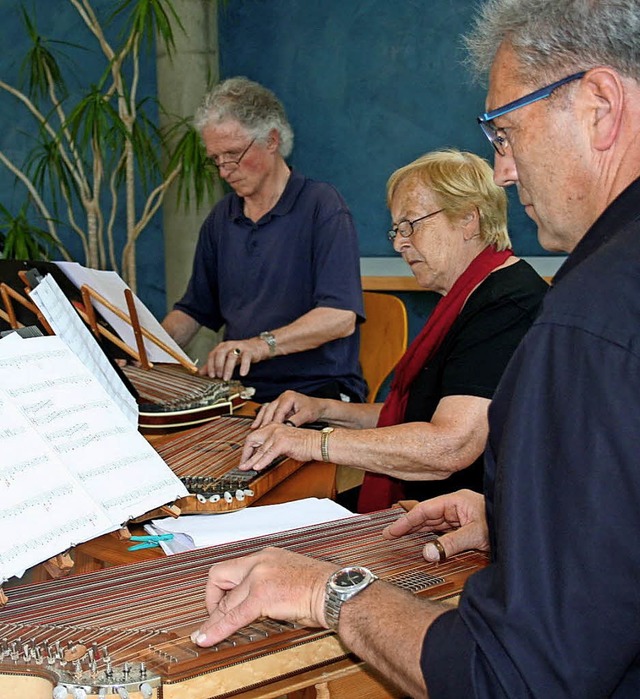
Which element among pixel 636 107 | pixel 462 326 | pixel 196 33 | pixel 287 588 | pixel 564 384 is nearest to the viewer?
pixel 564 384

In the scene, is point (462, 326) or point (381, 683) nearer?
point (381, 683)

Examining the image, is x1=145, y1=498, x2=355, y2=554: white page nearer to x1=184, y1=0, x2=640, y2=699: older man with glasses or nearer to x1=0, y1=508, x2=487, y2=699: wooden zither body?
x1=0, y1=508, x2=487, y2=699: wooden zither body

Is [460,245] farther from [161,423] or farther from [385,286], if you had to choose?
[385,286]

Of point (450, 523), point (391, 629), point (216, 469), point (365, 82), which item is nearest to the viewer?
point (391, 629)

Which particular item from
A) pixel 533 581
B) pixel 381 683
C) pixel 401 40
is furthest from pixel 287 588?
pixel 401 40

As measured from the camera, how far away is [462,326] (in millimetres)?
2043

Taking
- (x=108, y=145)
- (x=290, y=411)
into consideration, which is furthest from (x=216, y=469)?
(x=108, y=145)

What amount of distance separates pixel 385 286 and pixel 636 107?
11.8 ft

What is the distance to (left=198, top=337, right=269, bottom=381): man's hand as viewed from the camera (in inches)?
106

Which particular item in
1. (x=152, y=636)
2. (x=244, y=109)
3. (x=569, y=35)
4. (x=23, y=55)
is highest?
(x=569, y=35)

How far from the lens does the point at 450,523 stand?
149 cm

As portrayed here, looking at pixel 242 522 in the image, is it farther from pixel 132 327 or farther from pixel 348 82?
pixel 348 82

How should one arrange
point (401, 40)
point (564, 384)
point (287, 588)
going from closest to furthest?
point (564, 384) → point (287, 588) → point (401, 40)

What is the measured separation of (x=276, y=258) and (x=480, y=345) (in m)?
1.37
